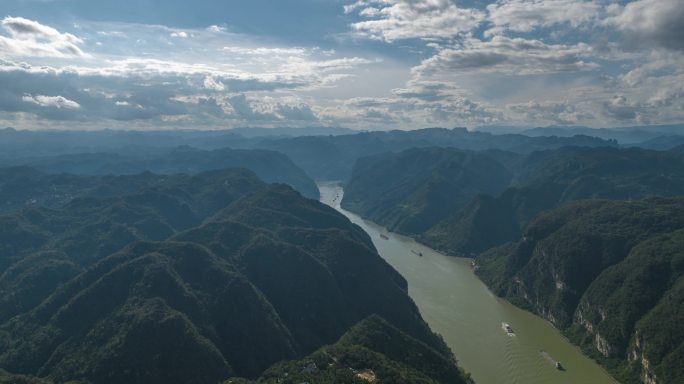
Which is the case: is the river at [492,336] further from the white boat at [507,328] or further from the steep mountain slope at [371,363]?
the steep mountain slope at [371,363]

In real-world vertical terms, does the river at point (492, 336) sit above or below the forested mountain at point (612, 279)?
below

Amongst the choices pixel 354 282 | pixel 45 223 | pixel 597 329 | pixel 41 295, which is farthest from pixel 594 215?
pixel 45 223

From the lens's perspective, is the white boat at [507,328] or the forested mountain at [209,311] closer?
the forested mountain at [209,311]

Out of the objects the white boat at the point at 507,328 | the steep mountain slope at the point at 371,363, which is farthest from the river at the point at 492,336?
the steep mountain slope at the point at 371,363

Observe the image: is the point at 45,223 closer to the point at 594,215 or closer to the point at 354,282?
the point at 354,282

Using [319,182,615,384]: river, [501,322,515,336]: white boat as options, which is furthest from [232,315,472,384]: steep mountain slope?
[501,322,515,336]: white boat

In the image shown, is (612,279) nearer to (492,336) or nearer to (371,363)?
(492,336)

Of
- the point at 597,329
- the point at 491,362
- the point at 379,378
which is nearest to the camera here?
the point at 379,378
